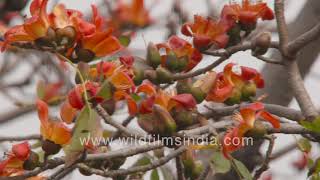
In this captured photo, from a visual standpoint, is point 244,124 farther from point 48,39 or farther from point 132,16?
point 132,16

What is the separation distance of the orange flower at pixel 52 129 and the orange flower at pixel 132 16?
2.66 m

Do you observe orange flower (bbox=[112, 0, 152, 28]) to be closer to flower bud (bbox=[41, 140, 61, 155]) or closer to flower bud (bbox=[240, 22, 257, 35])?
flower bud (bbox=[240, 22, 257, 35])

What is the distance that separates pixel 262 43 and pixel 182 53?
0.54ft

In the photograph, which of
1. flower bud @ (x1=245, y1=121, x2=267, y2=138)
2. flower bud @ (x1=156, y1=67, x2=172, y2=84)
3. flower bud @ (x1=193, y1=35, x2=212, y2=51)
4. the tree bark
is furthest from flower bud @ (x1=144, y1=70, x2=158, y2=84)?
the tree bark

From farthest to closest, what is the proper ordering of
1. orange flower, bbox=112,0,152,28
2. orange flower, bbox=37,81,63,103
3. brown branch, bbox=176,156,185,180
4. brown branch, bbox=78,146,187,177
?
1. orange flower, bbox=112,0,152,28
2. orange flower, bbox=37,81,63,103
3. brown branch, bbox=176,156,185,180
4. brown branch, bbox=78,146,187,177

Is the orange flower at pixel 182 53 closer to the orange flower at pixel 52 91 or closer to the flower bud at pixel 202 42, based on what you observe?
the flower bud at pixel 202 42

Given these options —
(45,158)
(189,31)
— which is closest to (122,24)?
(189,31)

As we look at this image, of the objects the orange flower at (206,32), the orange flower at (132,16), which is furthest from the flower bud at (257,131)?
→ the orange flower at (132,16)

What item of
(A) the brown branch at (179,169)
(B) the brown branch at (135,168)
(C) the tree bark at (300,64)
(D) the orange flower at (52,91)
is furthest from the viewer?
(D) the orange flower at (52,91)

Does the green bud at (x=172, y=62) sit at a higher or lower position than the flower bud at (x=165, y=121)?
higher

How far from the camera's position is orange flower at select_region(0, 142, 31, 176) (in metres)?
1.40

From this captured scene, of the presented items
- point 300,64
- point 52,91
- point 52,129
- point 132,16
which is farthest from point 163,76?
point 132,16

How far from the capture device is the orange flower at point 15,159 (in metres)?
1.40

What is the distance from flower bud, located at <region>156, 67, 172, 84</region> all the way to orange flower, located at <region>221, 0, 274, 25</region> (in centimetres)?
17
